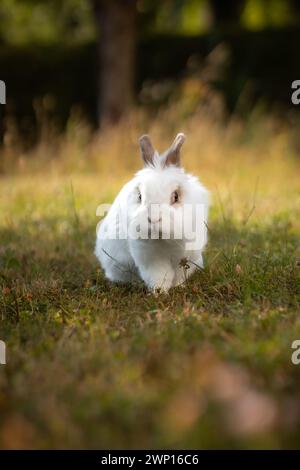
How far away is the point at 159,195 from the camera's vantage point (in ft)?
11.2

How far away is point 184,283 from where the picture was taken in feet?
13.1

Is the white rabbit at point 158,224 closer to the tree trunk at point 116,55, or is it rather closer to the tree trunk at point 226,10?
the tree trunk at point 116,55

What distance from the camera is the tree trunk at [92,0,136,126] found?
1208cm

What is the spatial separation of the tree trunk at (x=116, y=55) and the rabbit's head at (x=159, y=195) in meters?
8.42

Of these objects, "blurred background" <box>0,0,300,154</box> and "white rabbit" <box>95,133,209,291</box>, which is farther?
"blurred background" <box>0,0,300,154</box>

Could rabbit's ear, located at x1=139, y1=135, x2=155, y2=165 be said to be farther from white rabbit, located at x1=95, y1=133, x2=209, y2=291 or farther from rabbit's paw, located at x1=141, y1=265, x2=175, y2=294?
rabbit's paw, located at x1=141, y1=265, x2=175, y2=294

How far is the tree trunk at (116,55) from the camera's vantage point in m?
12.1

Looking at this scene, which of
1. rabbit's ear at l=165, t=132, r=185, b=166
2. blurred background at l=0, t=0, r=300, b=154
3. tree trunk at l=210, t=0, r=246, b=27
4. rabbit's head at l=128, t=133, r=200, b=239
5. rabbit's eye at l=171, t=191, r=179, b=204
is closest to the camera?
rabbit's head at l=128, t=133, r=200, b=239

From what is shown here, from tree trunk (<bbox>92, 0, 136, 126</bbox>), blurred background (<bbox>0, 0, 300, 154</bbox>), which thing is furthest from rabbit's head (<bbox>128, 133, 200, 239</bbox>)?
tree trunk (<bbox>92, 0, 136, 126</bbox>)

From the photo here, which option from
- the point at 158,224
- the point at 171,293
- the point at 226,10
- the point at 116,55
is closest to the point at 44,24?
the point at 226,10

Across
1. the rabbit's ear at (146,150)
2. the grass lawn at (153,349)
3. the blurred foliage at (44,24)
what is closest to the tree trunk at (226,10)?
A: the blurred foliage at (44,24)

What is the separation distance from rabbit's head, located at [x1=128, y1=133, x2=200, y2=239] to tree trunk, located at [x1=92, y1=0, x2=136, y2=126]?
8419 mm

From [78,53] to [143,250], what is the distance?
36.9 feet
